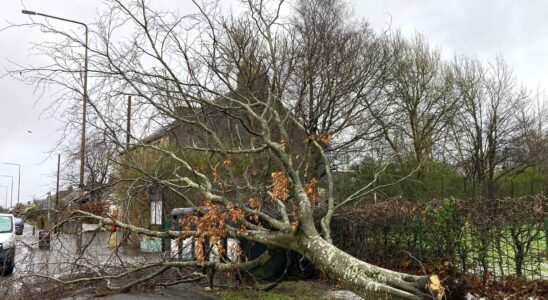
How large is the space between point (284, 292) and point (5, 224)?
914 cm

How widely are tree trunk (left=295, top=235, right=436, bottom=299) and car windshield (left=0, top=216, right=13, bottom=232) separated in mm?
10002

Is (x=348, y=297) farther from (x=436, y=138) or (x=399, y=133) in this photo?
(x=436, y=138)

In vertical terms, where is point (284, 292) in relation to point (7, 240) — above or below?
below

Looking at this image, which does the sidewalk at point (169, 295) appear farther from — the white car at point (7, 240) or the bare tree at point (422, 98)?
the bare tree at point (422, 98)

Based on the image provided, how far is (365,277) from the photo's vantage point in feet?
19.2

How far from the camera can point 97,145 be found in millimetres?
9203

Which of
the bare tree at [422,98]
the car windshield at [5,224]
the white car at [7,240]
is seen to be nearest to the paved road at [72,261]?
the white car at [7,240]

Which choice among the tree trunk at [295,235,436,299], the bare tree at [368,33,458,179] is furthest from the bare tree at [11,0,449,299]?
the bare tree at [368,33,458,179]

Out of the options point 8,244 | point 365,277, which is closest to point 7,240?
point 8,244

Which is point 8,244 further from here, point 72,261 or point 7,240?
point 72,261

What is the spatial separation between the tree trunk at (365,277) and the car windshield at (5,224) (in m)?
10.0

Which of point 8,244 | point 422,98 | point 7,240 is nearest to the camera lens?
point 8,244

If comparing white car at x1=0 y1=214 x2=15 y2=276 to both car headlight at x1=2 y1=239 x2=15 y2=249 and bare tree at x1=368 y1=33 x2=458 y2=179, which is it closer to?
car headlight at x1=2 y1=239 x2=15 y2=249

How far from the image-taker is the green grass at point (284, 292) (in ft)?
26.9
